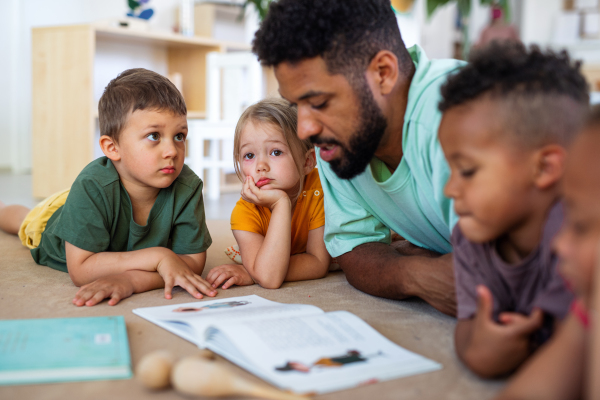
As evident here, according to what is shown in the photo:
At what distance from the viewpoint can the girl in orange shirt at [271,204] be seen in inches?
54.2

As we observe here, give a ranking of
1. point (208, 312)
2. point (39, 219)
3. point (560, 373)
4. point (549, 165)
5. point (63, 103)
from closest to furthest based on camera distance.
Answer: point (560, 373) → point (549, 165) → point (208, 312) → point (39, 219) → point (63, 103)

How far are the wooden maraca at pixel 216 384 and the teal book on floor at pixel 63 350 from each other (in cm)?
15

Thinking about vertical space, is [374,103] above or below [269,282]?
above

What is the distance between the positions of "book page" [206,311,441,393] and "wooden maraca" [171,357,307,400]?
4 centimetres

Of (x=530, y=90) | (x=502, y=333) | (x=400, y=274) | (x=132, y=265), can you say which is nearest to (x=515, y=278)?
(x=502, y=333)

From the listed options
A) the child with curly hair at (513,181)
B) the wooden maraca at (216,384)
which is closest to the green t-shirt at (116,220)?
the wooden maraca at (216,384)

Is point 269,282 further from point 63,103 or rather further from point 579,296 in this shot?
point 63,103

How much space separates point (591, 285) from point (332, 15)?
73cm

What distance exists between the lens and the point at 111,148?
4.63ft

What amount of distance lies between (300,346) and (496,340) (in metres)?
0.29

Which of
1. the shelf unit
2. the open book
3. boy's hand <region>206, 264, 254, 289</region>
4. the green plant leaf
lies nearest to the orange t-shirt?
boy's hand <region>206, 264, 254, 289</region>

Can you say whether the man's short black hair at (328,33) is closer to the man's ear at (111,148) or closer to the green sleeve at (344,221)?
the green sleeve at (344,221)

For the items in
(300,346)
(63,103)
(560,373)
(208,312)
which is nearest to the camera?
(560,373)

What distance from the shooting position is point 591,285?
61 cm
